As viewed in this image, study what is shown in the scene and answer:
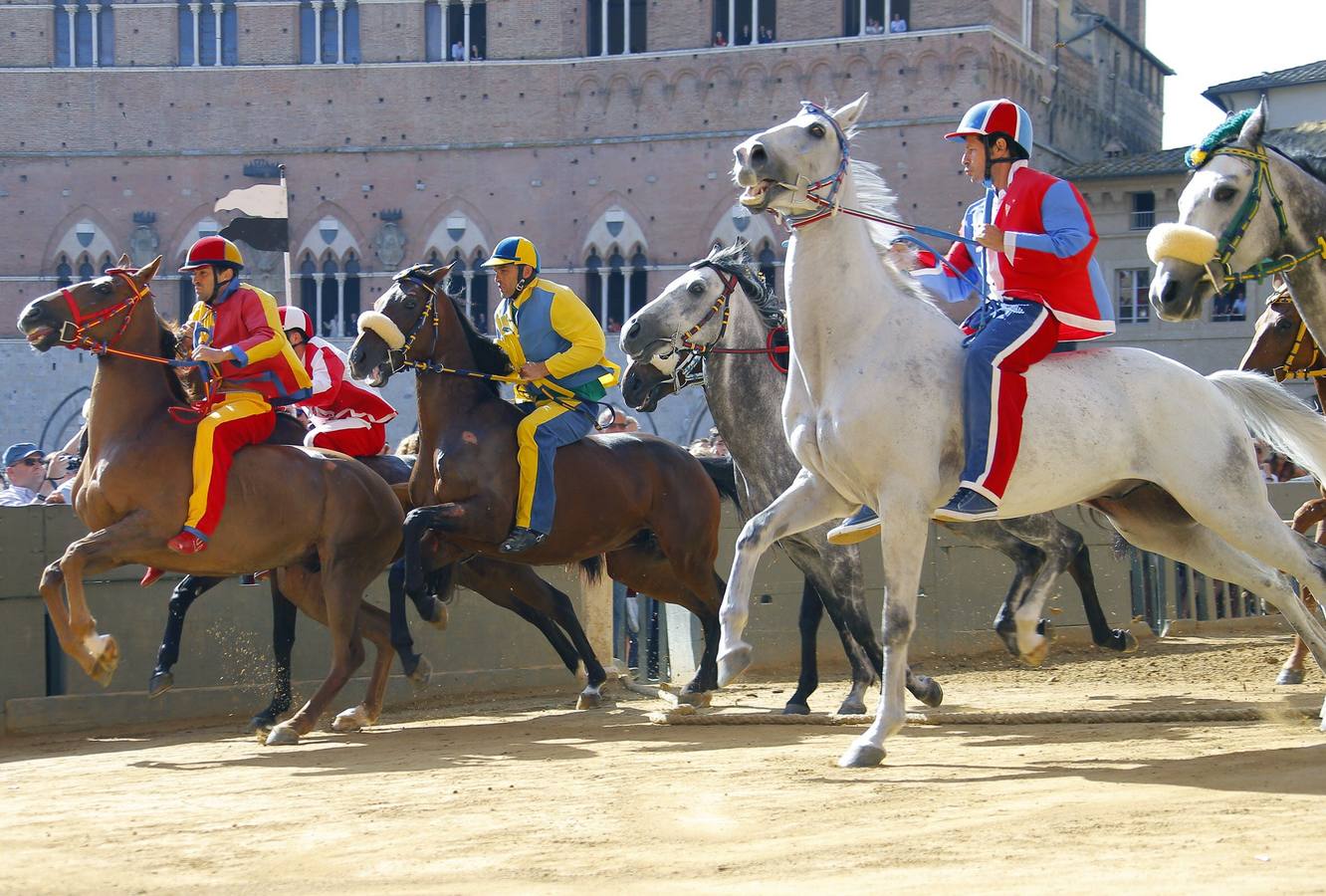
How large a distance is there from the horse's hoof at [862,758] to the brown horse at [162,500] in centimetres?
369

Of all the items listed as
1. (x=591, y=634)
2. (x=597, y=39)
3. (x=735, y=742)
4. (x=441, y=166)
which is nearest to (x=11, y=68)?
(x=441, y=166)

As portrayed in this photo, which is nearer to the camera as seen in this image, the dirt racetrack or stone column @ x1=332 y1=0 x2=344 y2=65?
the dirt racetrack

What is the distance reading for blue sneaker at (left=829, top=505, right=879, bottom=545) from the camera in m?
8.14

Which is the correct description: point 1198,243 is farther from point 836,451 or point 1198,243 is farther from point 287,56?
point 287,56

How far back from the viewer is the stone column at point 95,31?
42922mm

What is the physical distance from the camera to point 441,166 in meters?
41.5

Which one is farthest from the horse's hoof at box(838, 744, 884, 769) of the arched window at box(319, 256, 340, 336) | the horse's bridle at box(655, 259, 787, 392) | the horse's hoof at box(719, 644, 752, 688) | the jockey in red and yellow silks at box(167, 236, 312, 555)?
the arched window at box(319, 256, 340, 336)

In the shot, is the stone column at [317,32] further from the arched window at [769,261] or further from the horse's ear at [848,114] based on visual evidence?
the horse's ear at [848,114]

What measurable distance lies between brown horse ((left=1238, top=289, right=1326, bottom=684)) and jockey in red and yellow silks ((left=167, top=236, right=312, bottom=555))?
5908 mm

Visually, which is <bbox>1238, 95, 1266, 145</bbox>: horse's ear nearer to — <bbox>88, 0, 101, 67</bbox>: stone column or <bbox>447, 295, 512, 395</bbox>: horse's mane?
<bbox>447, 295, 512, 395</bbox>: horse's mane

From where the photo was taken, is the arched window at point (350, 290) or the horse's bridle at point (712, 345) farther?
the arched window at point (350, 290)

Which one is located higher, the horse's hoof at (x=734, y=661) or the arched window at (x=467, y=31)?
the arched window at (x=467, y=31)

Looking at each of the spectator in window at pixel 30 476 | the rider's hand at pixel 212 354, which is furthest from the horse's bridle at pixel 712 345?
the spectator in window at pixel 30 476

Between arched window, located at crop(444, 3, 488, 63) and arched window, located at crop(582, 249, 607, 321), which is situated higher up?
arched window, located at crop(444, 3, 488, 63)
